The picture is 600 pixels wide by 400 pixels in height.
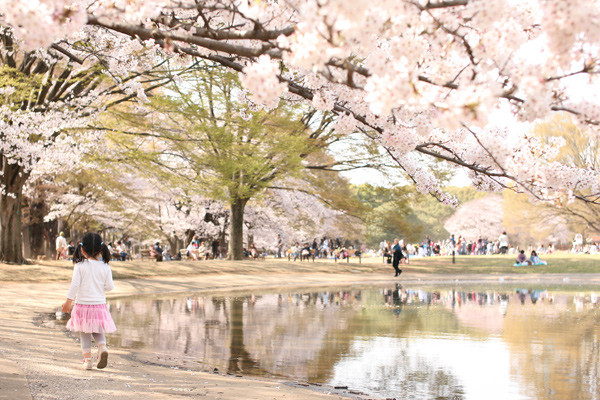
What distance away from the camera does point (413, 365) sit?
313 inches

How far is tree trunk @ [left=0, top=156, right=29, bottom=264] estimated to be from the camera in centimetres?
2072

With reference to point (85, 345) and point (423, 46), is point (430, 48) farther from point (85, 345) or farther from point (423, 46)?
point (85, 345)

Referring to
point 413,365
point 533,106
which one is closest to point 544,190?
point 533,106

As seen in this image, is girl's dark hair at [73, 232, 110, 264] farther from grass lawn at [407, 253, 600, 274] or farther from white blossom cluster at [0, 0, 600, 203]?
grass lawn at [407, 253, 600, 274]

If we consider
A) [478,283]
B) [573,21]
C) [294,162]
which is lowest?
[478,283]

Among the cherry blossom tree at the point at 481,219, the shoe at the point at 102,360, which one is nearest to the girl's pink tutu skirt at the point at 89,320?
the shoe at the point at 102,360

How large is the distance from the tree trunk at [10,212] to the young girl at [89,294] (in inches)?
611

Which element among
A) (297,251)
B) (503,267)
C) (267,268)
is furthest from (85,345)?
(297,251)

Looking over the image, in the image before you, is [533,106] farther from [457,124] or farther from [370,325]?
[370,325]

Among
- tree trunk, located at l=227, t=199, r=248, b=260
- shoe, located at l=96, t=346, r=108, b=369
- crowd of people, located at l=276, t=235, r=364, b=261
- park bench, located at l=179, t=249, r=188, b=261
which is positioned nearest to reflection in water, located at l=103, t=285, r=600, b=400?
shoe, located at l=96, t=346, r=108, b=369

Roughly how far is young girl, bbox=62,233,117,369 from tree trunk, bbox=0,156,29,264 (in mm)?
15528

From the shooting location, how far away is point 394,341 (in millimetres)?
9781

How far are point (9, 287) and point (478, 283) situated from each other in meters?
17.6

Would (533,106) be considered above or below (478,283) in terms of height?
above
